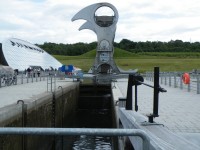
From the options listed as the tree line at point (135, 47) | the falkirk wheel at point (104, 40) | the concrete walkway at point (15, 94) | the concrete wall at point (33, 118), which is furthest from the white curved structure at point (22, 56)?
the tree line at point (135, 47)

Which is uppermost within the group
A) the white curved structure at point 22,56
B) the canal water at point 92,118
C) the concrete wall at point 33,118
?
the white curved structure at point 22,56

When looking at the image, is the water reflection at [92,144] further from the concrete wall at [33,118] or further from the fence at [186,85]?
the fence at [186,85]

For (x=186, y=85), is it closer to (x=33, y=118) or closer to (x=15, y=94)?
(x=15, y=94)

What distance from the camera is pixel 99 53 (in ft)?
159

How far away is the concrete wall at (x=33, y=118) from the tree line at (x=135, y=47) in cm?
11342

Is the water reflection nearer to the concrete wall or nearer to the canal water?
the canal water

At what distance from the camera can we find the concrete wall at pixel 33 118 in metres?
9.44

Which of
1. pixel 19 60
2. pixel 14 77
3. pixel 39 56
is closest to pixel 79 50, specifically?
pixel 39 56

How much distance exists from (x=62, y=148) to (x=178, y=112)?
17.9ft

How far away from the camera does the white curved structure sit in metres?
69.1

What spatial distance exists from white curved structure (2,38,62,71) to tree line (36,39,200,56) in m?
54.7

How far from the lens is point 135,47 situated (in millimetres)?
147750

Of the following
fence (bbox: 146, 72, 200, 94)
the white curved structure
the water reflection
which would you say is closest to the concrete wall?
the water reflection

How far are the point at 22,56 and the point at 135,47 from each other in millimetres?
77464
